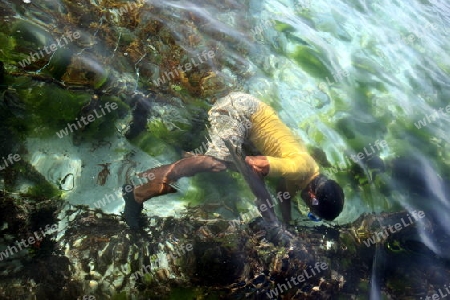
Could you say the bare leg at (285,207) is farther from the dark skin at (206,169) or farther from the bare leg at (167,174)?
the bare leg at (167,174)

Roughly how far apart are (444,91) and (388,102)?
214 centimetres

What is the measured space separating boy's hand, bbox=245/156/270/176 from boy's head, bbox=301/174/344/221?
75 centimetres

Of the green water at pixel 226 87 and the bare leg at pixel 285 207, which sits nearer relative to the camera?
the green water at pixel 226 87

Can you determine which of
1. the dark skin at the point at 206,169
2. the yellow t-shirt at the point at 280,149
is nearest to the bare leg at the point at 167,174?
the dark skin at the point at 206,169

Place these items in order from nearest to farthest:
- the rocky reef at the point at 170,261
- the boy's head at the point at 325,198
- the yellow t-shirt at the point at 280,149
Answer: the rocky reef at the point at 170,261 → the boy's head at the point at 325,198 → the yellow t-shirt at the point at 280,149

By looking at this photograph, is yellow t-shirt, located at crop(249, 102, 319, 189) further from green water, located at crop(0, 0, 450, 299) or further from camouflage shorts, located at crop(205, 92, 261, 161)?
green water, located at crop(0, 0, 450, 299)

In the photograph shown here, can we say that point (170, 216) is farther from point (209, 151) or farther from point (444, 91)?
point (444, 91)

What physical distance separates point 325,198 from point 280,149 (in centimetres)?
95

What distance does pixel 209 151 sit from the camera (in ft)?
15.6

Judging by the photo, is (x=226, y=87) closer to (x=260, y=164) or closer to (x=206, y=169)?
(x=206, y=169)

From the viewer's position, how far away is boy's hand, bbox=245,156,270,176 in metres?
4.19

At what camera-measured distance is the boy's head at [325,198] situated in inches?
166

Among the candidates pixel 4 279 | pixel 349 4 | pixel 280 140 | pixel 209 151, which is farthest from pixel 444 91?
pixel 4 279

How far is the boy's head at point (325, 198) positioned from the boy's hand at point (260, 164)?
29.3 inches
